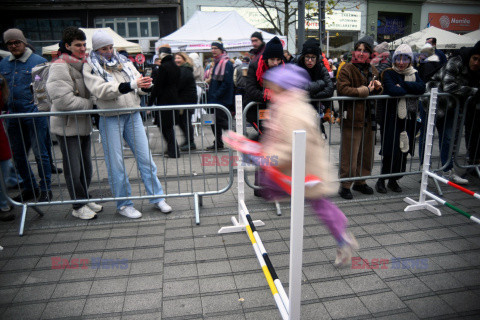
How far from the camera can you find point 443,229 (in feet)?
13.1

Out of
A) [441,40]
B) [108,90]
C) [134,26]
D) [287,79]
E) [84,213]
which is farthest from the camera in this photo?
[134,26]

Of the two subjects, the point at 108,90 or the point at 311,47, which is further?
the point at 311,47

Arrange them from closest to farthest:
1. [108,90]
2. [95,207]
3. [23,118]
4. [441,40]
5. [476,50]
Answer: [108,90], [95,207], [23,118], [476,50], [441,40]

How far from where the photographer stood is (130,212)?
4500mm

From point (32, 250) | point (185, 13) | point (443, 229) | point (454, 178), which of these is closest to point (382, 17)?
point (185, 13)

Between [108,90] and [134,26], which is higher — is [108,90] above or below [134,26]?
below

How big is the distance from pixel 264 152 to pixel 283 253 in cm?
137

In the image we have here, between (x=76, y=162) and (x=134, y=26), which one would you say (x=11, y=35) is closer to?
(x=76, y=162)

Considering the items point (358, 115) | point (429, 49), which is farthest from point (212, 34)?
point (358, 115)

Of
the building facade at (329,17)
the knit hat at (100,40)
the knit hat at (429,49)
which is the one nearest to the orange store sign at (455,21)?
the building facade at (329,17)

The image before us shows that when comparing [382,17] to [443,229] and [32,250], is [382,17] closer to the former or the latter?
[443,229]

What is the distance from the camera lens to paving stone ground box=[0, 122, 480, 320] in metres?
2.77

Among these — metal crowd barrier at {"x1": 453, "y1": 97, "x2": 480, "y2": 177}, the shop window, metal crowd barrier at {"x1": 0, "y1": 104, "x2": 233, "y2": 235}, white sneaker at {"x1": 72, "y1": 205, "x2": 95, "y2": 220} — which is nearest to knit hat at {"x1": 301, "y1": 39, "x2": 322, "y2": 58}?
metal crowd barrier at {"x1": 0, "y1": 104, "x2": 233, "y2": 235}

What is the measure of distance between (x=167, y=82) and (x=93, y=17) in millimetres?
17075
